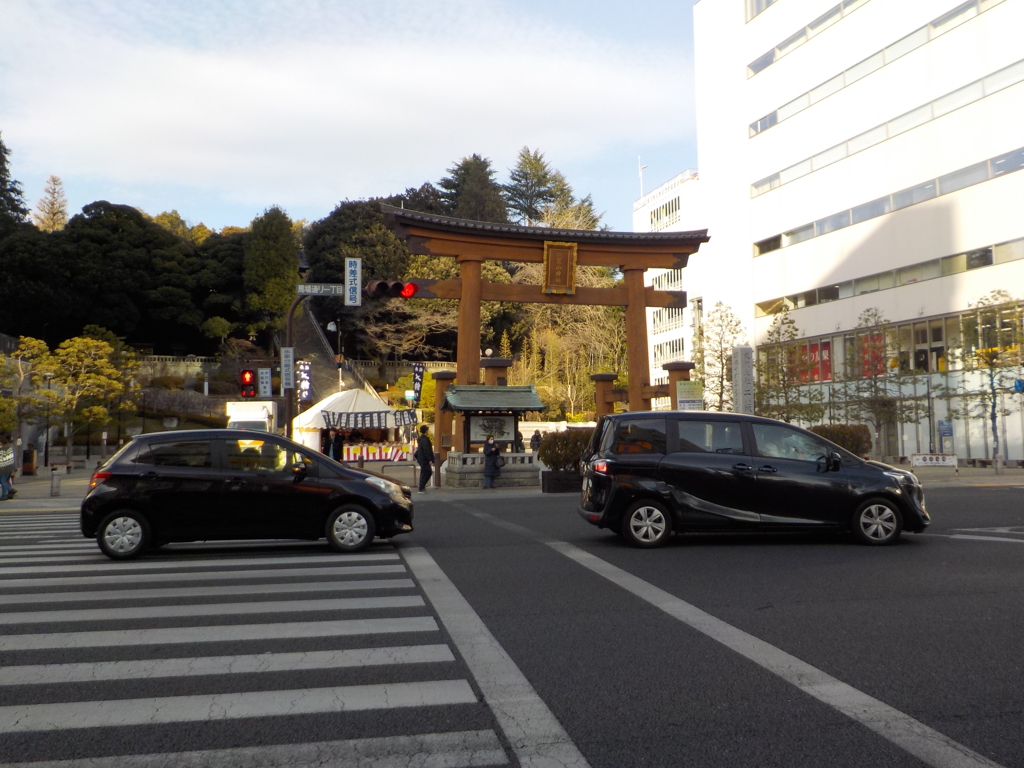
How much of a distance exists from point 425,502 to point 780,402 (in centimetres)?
2163

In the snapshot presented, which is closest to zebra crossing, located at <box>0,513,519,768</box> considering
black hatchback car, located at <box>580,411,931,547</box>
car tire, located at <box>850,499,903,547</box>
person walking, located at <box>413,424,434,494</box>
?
black hatchback car, located at <box>580,411,931,547</box>

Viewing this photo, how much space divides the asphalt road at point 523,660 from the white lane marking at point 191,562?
0.08 meters

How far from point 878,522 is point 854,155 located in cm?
3570

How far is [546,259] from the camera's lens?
89.2ft

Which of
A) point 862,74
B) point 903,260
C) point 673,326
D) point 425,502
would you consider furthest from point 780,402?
point 673,326

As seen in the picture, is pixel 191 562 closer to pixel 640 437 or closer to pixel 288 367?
pixel 640 437

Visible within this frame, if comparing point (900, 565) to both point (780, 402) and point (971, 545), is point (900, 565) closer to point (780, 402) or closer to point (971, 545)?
point (971, 545)

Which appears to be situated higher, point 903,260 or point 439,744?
point 903,260

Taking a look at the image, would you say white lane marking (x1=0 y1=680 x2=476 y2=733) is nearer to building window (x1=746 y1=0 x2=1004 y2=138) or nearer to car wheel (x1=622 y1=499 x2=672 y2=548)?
car wheel (x1=622 y1=499 x2=672 y2=548)

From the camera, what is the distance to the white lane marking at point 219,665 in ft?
18.4

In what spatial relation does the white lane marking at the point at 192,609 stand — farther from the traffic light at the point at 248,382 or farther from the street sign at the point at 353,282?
the street sign at the point at 353,282

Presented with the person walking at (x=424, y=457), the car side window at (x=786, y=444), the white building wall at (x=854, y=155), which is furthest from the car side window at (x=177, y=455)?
the white building wall at (x=854, y=155)

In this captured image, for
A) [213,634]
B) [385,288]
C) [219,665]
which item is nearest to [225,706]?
[219,665]

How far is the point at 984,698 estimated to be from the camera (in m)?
4.98
